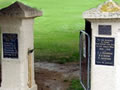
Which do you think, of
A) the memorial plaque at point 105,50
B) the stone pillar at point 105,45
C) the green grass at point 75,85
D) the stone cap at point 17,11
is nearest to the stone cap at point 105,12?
the stone pillar at point 105,45

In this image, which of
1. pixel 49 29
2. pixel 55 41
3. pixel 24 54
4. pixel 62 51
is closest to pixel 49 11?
pixel 49 29

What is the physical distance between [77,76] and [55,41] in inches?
243

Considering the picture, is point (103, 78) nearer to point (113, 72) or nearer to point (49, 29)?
point (113, 72)

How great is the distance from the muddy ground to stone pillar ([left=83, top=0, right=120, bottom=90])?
227 cm

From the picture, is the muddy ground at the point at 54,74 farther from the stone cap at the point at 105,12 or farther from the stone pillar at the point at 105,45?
the stone cap at the point at 105,12

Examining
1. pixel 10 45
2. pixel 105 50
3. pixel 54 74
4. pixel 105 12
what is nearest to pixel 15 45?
pixel 10 45

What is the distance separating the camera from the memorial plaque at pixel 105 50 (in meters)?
7.71

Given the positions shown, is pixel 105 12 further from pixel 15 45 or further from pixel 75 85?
pixel 75 85

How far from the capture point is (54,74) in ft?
37.4

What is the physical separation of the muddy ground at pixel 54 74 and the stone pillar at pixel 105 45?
2.27m

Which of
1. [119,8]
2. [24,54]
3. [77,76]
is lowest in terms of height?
[77,76]

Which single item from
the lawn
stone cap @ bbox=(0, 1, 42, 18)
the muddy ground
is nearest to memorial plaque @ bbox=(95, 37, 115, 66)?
stone cap @ bbox=(0, 1, 42, 18)

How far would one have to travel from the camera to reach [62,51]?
14.9 metres

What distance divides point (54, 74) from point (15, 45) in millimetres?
2871
